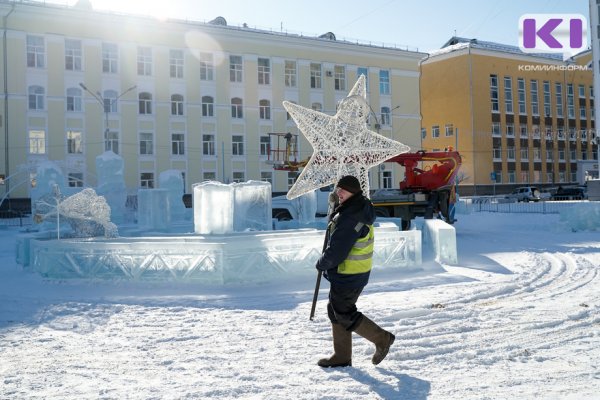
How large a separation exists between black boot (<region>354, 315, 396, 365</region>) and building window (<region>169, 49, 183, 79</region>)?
1640 inches

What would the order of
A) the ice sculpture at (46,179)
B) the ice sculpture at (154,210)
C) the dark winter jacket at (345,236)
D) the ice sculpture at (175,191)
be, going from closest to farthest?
the dark winter jacket at (345,236) → the ice sculpture at (154,210) → the ice sculpture at (46,179) → the ice sculpture at (175,191)

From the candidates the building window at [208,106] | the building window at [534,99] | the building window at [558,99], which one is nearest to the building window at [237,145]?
the building window at [208,106]

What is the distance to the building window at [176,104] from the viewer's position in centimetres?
4430

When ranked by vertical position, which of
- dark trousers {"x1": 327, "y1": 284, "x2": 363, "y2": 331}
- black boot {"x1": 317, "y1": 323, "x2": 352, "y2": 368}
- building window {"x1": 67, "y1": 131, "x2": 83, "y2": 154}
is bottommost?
black boot {"x1": 317, "y1": 323, "x2": 352, "y2": 368}

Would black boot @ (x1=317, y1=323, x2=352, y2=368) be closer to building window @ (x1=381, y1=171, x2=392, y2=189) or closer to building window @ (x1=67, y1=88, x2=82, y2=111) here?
building window @ (x1=67, y1=88, x2=82, y2=111)

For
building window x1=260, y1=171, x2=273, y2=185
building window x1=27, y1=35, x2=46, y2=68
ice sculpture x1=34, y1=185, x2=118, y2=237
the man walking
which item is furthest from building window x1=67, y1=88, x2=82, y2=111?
the man walking

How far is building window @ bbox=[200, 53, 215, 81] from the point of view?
4519cm

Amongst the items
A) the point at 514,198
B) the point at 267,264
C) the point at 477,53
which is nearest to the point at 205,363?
the point at 267,264

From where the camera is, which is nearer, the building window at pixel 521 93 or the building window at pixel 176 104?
the building window at pixel 176 104

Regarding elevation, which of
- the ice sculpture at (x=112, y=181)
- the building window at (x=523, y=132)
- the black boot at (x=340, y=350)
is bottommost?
the black boot at (x=340, y=350)

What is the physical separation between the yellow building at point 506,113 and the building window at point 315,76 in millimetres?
16526

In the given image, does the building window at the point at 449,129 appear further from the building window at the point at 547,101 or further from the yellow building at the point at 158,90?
the building window at the point at 547,101

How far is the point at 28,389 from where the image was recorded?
16.0ft

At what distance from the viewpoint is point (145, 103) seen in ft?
142
